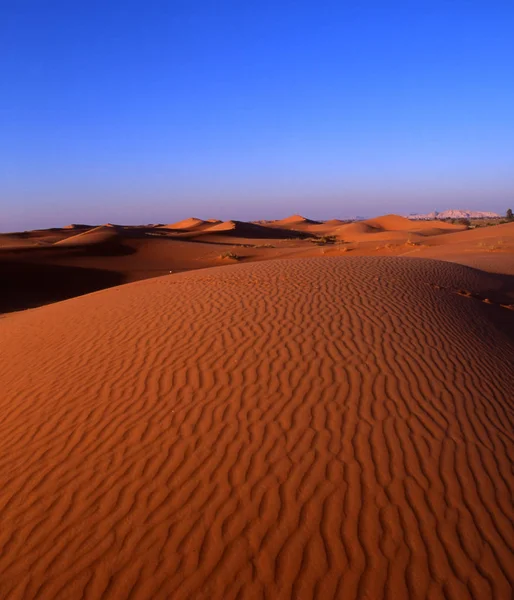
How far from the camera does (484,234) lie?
32.2 meters

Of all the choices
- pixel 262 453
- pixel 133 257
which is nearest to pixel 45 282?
pixel 133 257

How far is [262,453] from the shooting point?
434cm

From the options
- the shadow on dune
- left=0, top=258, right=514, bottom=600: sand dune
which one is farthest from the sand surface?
left=0, top=258, right=514, bottom=600: sand dune

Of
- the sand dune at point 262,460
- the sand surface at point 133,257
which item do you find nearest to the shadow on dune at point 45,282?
the sand surface at point 133,257

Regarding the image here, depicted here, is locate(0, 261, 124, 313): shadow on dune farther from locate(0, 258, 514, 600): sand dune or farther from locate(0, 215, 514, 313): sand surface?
locate(0, 258, 514, 600): sand dune

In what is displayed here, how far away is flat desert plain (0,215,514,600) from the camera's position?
130 inches

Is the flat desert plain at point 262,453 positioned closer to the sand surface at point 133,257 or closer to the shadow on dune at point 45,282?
the sand surface at point 133,257

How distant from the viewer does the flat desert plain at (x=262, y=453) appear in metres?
3.29

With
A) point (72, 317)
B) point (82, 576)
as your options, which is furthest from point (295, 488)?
point (72, 317)

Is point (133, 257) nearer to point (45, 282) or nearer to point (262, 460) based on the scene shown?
point (45, 282)

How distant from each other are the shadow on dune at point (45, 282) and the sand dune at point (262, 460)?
48.5 feet

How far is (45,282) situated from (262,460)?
22896 millimetres

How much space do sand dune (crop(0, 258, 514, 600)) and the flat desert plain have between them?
2cm

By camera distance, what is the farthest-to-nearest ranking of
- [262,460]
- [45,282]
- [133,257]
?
[133,257], [45,282], [262,460]
